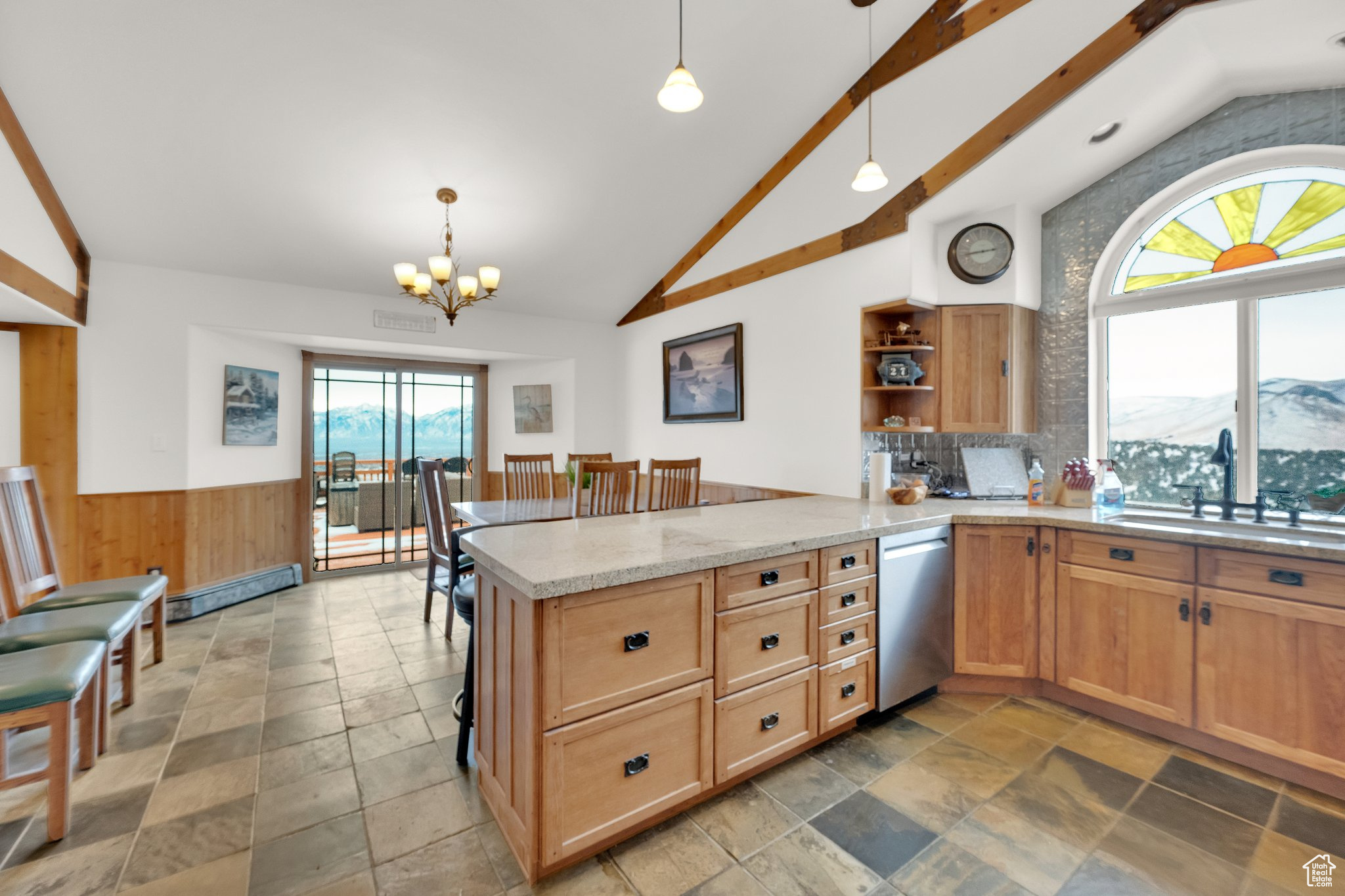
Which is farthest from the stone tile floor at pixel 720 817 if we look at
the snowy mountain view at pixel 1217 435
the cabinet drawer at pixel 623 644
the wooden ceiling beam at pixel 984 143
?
the wooden ceiling beam at pixel 984 143

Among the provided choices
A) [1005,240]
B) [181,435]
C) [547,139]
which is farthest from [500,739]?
[181,435]

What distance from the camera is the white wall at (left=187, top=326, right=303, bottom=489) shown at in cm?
396

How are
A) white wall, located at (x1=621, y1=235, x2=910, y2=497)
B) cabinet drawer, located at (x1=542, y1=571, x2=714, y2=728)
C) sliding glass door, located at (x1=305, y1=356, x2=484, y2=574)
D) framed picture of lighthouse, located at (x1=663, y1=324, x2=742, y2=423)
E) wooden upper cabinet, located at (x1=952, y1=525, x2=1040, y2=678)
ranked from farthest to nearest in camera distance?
sliding glass door, located at (x1=305, y1=356, x2=484, y2=574), framed picture of lighthouse, located at (x1=663, y1=324, x2=742, y2=423), white wall, located at (x1=621, y1=235, x2=910, y2=497), wooden upper cabinet, located at (x1=952, y1=525, x2=1040, y2=678), cabinet drawer, located at (x1=542, y1=571, x2=714, y2=728)

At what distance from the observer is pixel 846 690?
7.46ft

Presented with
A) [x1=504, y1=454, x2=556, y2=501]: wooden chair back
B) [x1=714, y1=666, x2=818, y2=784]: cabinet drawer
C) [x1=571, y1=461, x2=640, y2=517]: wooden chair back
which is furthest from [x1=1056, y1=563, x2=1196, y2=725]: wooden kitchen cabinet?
[x1=504, y1=454, x2=556, y2=501]: wooden chair back

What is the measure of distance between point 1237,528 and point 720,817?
243 centimetres

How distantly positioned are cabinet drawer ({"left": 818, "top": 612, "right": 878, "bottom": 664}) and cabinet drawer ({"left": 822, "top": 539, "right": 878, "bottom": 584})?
0.18m

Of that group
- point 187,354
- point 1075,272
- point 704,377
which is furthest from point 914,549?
point 187,354

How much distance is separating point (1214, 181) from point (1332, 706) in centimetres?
240

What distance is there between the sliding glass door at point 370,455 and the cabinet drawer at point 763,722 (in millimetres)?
4306

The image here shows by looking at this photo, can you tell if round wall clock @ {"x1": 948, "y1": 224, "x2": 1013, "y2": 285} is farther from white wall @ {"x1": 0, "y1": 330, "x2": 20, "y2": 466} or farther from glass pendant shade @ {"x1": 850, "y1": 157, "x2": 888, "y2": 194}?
white wall @ {"x1": 0, "y1": 330, "x2": 20, "y2": 466}

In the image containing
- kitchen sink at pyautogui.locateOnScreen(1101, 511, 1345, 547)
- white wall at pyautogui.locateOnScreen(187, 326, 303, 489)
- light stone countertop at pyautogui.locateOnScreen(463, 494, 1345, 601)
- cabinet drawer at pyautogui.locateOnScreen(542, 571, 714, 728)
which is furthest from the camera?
white wall at pyautogui.locateOnScreen(187, 326, 303, 489)

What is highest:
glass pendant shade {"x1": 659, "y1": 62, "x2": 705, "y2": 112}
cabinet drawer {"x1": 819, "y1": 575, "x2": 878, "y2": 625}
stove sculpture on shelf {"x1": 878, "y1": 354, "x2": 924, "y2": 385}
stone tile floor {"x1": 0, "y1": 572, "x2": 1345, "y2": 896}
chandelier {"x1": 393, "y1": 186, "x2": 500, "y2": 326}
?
glass pendant shade {"x1": 659, "y1": 62, "x2": 705, "y2": 112}

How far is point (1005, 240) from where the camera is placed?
312cm
